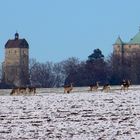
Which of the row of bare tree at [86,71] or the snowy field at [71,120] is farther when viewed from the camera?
the row of bare tree at [86,71]

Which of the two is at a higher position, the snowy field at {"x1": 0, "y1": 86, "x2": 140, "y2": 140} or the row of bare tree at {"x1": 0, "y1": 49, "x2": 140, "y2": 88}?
the row of bare tree at {"x1": 0, "y1": 49, "x2": 140, "y2": 88}

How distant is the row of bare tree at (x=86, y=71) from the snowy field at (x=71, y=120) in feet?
249

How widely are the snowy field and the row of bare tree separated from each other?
249 ft

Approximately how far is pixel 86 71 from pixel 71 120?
10581 cm

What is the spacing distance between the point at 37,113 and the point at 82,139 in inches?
378

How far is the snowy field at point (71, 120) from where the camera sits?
24.8 meters

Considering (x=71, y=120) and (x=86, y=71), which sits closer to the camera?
(x=71, y=120)

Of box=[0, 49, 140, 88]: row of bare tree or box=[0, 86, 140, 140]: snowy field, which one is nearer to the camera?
box=[0, 86, 140, 140]: snowy field

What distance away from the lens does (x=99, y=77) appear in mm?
133500

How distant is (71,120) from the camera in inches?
1156

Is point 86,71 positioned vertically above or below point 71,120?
above

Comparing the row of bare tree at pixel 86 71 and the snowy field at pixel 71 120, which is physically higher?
the row of bare tree at pixel 86 71

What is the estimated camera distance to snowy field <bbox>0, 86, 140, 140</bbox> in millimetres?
Answer: 24797

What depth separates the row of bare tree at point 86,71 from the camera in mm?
128375
